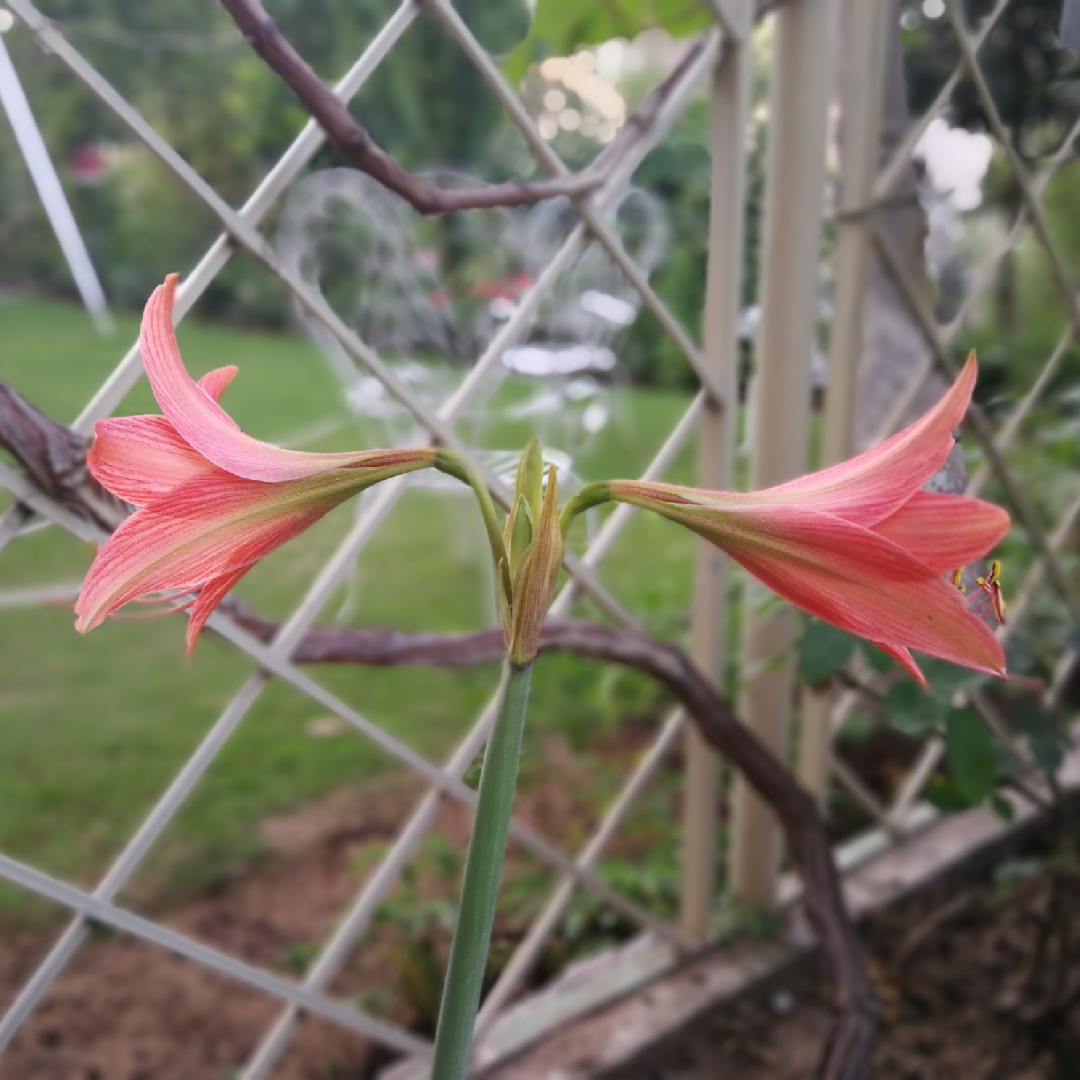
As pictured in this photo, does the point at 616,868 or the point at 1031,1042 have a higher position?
the point at 616,868

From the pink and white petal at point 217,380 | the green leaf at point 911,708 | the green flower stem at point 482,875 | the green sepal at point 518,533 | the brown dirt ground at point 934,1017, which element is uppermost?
the pink and white petal at point 217,380

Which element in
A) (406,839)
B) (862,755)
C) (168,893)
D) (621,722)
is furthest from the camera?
(621,722)

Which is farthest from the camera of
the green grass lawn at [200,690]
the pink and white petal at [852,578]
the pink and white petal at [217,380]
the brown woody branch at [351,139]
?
the green grass lawn at [200,690]

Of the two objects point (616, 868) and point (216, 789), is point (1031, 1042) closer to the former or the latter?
point (616, 868)

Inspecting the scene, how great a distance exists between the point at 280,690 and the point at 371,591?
0.64 m

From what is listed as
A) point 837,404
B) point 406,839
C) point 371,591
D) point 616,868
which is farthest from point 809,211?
point 371,591

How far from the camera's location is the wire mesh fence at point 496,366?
722 millimetres

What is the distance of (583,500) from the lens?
0.39m

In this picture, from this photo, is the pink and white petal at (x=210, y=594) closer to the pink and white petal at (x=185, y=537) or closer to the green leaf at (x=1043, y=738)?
→ the pink and white petal at (x=185, y=537)

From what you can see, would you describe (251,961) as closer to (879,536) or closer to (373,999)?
(373,999)

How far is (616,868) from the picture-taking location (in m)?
1.56

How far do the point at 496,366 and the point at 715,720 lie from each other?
53 cm

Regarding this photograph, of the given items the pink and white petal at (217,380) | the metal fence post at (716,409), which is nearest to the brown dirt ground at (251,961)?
the metal fence post at (716,409)

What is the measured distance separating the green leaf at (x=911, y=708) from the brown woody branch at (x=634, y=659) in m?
0.24
